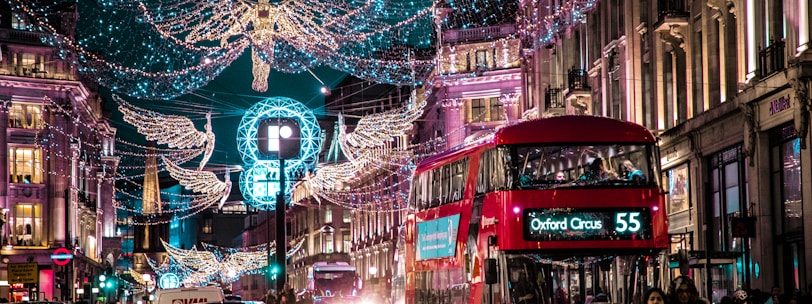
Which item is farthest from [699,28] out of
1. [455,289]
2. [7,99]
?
[7,99]

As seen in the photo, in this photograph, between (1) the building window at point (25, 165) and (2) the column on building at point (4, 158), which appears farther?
(1) the building window at point (25, 165)

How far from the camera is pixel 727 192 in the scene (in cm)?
3500

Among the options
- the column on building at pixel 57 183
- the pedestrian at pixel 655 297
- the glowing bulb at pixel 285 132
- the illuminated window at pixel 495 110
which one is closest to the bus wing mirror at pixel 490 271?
the pedestrian at pixel 655 297

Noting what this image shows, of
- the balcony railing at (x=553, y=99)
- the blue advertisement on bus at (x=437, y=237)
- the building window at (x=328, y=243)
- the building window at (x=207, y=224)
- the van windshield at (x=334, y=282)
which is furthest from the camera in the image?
the building window at (x=207, y=224)

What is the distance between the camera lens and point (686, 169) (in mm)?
38438

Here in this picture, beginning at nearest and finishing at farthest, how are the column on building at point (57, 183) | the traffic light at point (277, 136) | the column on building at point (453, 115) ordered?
the traffic light at point (277, 136) → the column on building at point (453, 115) → the column on building at point (57, 183)

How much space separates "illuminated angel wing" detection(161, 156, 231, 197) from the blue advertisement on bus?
2038 cm

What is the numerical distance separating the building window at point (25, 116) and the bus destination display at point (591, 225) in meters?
61.8

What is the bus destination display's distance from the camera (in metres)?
21.3

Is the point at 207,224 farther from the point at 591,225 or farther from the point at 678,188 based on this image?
the point at 591,225

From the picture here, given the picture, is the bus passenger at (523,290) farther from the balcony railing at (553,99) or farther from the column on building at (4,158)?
the column on building at (4,158)

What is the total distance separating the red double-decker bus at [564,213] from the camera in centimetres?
2130

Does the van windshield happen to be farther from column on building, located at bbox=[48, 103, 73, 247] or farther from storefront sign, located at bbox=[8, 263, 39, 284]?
storefront sign, located at bbox=[8, 263, 39, 284]

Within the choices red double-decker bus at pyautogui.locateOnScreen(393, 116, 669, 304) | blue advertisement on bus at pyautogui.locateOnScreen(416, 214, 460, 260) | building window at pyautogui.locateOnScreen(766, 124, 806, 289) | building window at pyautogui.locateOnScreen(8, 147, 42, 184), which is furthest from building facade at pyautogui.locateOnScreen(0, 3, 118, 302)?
red double-decker bus at pyautogui.locateOnScreen(393, 116, 669, 304)
